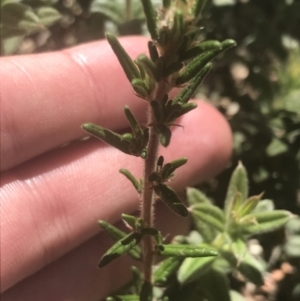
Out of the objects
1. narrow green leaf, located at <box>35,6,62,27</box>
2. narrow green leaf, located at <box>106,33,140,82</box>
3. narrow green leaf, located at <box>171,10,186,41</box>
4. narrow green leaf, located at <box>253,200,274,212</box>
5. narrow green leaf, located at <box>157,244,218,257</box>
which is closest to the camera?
narrow green leaf, located at <box>171,10,186,41</box>

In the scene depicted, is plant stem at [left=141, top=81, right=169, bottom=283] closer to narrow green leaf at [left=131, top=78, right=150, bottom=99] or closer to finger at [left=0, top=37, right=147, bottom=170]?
narrow green leaf at [left=131, top=78, right=150, bottom=99]

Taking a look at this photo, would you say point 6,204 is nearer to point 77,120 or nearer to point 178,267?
point 77,120

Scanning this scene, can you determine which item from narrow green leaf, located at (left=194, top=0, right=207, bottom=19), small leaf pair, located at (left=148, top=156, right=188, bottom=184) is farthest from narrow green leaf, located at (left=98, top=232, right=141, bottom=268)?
narrow green leaf, located at (left=194, top=0, right=207, bottom=19)

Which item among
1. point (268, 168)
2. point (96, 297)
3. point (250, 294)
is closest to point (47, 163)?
point (96, 297)

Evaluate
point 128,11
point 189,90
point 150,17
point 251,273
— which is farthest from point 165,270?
point 128,11

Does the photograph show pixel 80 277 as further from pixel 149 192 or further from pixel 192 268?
pixel 149 192

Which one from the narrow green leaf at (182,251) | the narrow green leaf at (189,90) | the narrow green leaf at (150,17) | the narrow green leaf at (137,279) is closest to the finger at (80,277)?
the narrow green leaf at (137,279)

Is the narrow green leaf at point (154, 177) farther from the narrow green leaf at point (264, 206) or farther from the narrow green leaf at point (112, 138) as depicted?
the narrow green leaf at point (264, 206)
